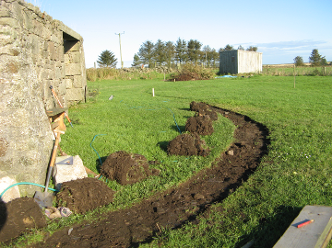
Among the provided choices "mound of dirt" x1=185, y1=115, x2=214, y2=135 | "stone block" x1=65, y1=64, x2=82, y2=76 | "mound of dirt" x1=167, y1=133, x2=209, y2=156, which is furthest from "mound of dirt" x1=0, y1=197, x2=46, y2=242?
"stone block" x1=65, y1=64, x2=82, y2=76

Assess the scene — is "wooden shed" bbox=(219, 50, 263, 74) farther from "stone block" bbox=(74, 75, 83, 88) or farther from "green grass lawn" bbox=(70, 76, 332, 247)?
"stone block" bbox=(74, 75, 83, 88)

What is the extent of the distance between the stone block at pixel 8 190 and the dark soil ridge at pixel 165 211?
84cm

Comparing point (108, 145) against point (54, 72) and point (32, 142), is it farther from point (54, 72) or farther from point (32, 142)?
point (54, 72)

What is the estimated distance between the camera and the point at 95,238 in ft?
10.2

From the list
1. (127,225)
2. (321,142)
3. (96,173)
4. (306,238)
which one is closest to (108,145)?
(96,173)

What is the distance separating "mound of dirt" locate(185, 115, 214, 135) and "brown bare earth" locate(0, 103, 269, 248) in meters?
1.25

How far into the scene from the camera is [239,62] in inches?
1299

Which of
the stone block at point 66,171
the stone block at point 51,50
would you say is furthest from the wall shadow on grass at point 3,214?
the stone block at point 51,50

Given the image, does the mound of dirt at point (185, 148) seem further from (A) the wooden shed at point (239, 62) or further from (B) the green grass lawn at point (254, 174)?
(A) the wooden shed at point (239, 62)

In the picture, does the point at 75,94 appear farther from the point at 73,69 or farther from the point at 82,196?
the point at 82,196

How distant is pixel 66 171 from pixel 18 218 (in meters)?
1.06

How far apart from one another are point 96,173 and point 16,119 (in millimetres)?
1595

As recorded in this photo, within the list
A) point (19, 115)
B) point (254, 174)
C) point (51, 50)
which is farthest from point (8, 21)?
point (254, 174)

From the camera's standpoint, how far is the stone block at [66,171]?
13.5 feet
